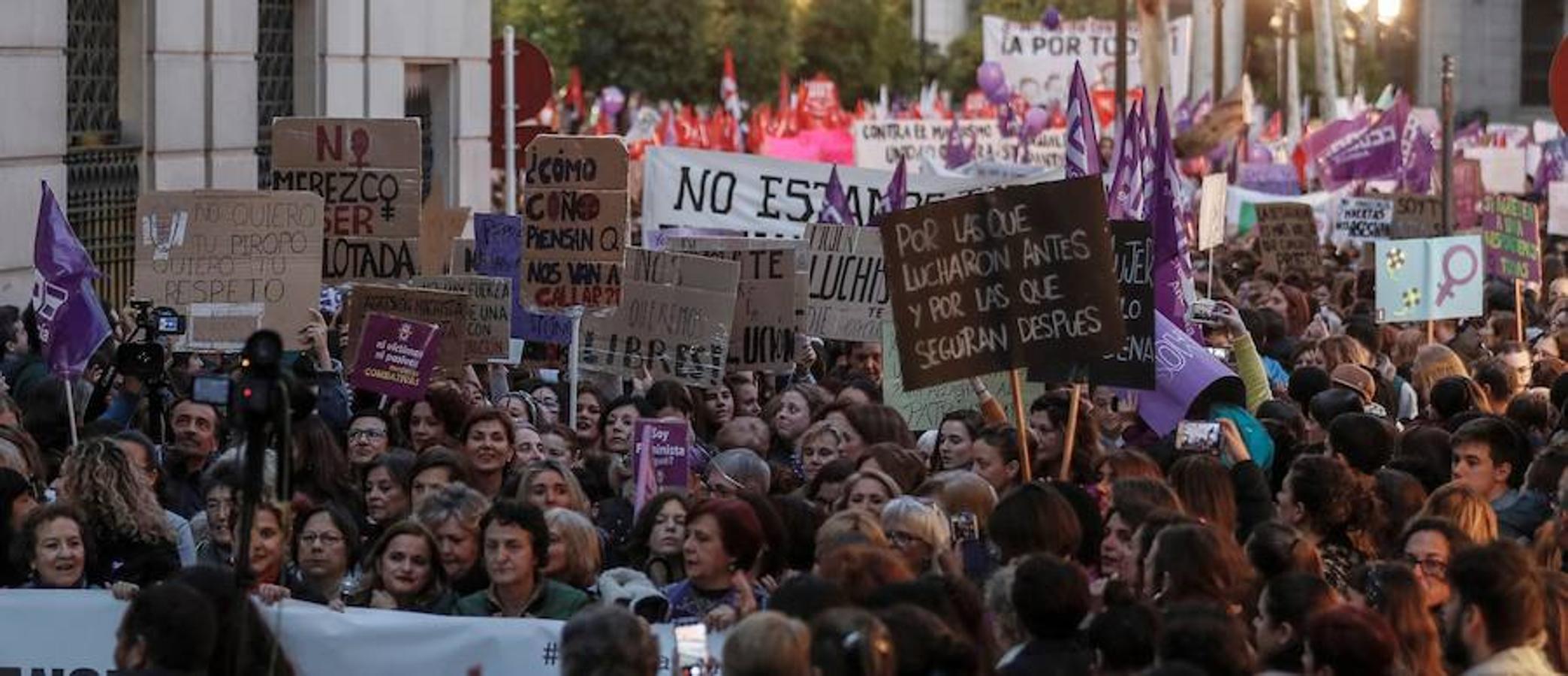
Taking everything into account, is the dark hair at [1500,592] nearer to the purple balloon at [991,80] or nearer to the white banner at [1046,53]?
the purple balloon at [991,80]

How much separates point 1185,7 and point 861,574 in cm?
7774

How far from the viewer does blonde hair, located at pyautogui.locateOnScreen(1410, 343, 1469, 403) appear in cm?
1495

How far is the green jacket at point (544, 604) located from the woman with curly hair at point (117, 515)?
1.01 m

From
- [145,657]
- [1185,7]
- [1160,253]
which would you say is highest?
[1185,7]

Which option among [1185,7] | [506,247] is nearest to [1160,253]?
[506,247]

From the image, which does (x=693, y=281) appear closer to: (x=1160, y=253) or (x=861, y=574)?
(x=1160, y=253)

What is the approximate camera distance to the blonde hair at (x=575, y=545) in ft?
31.3

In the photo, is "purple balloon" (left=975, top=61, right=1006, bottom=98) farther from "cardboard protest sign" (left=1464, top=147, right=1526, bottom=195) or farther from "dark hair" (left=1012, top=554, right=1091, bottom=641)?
"dark hair" (left=1012, top=554, right=1091, bottom=641)

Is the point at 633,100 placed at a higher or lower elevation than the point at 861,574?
higher

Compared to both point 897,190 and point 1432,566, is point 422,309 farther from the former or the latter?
point 1432,566

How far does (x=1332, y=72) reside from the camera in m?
51.4

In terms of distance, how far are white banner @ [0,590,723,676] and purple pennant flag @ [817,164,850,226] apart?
11061 millimetres

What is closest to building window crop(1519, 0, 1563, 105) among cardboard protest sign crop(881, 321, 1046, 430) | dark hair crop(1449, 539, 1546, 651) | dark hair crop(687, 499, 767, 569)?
cardboard protest sign crop(881, 321, 1046, 430)

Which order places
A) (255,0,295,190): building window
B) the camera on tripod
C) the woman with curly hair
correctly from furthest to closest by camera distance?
(255,0,295,190): building window, the camera on tripod, the woman with curly hair
